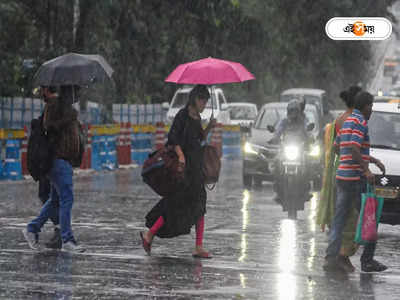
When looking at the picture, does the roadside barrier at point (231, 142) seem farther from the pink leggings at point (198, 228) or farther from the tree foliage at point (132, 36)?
the pink leggings at point (198, 228)

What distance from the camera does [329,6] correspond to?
5747 cm

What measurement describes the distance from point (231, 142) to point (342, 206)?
30.9 m

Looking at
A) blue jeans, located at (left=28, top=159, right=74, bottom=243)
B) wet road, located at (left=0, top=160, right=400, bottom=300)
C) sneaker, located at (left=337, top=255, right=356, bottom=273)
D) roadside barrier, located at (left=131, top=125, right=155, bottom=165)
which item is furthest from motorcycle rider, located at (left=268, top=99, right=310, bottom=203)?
roadside barrier, located at (left=131, top=125, right=155, bottom=165)

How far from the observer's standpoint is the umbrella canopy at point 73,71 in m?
13.3

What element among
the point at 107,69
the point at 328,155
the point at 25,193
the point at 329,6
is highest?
the point at 329,6

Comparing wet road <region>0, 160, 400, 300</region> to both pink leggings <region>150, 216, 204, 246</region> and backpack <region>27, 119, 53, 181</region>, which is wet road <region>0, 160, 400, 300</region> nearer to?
pink leggings <region>150, 216, 204, 246</region>

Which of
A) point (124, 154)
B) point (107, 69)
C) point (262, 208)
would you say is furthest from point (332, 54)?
point (107, 69)

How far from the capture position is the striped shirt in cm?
1168

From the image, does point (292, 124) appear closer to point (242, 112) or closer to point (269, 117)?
point (269, 117)

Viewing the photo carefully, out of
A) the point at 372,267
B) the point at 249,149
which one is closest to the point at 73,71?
the point at 372,267

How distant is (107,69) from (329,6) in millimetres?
44564

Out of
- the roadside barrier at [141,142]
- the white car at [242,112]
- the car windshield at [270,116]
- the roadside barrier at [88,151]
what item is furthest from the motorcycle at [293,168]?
the white car at [242,112]

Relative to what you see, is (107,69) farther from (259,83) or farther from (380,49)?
(380,49)

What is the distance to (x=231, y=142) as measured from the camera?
42719 millimetres
